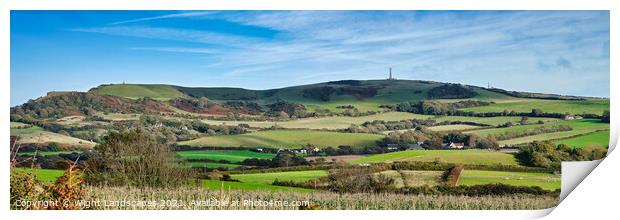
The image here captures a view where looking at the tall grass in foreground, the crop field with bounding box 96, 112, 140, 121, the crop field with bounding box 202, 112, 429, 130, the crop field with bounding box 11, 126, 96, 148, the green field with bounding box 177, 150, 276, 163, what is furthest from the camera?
the crop field with bounding box 202, 112, 429, 130

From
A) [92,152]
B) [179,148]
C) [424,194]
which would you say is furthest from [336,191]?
[92,152]

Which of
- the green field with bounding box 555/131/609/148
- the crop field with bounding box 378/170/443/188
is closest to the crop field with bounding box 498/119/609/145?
the green field with bounding box 555/131/609/148

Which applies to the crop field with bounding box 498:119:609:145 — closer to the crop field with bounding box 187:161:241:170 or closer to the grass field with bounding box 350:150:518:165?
the grass field with bounding box 350:150:518:165

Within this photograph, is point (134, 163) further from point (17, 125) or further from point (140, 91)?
point (17, 125)

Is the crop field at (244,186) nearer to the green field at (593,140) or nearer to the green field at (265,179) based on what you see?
the green field at (265,179)

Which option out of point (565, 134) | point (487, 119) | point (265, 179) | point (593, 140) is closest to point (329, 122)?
point (265, 179)
